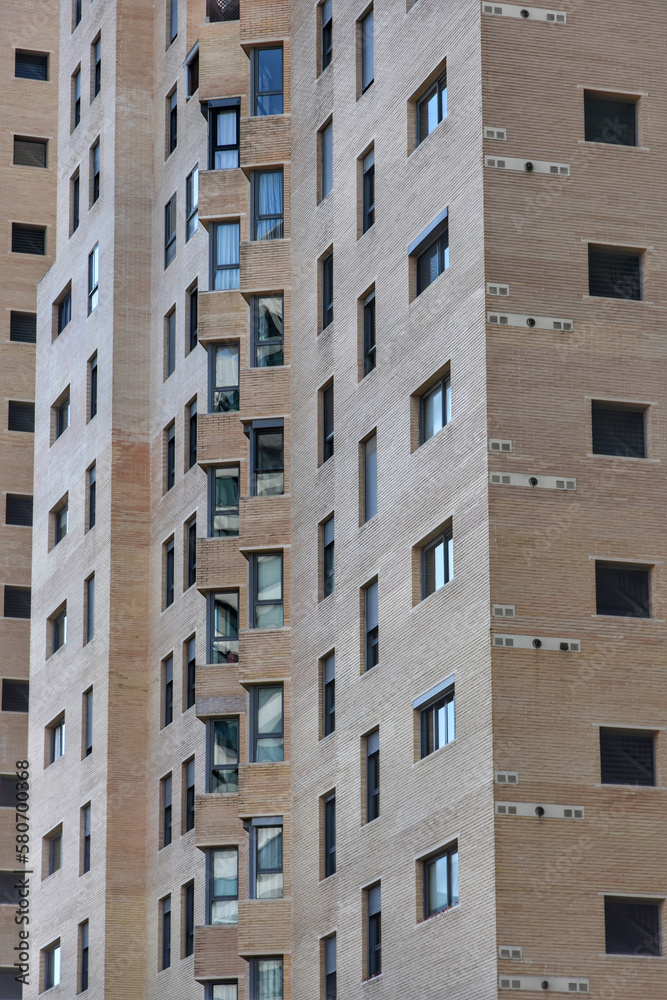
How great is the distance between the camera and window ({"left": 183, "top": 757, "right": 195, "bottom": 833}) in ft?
198

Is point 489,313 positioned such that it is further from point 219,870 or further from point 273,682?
point 219,870

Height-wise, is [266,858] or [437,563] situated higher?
[437,563]

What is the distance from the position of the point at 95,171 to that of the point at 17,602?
20.4 meters

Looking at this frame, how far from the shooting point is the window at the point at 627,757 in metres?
40.8

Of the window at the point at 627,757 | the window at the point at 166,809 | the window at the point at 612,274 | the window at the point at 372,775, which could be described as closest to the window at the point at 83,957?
the window at the point at 166,809

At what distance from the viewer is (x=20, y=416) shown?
87500mm

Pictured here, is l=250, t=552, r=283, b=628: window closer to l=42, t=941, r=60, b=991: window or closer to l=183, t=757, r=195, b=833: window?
l=183, t=757, r=195, b=833: window

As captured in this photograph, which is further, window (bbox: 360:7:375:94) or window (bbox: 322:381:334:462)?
window (bbox: 322:381:334:462)

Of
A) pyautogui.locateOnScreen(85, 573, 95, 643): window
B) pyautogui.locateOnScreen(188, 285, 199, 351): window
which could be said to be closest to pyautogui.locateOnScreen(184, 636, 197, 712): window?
pyautogui.locateOnScreen(85, 573, 95, 643): window

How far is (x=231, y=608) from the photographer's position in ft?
191

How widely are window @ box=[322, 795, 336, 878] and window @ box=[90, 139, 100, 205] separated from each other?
1143 inches

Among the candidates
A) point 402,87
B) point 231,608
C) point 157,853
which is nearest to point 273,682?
point 231,608

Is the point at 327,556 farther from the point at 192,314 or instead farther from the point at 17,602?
the point at 17,602

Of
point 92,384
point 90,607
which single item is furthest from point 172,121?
point 90,607
